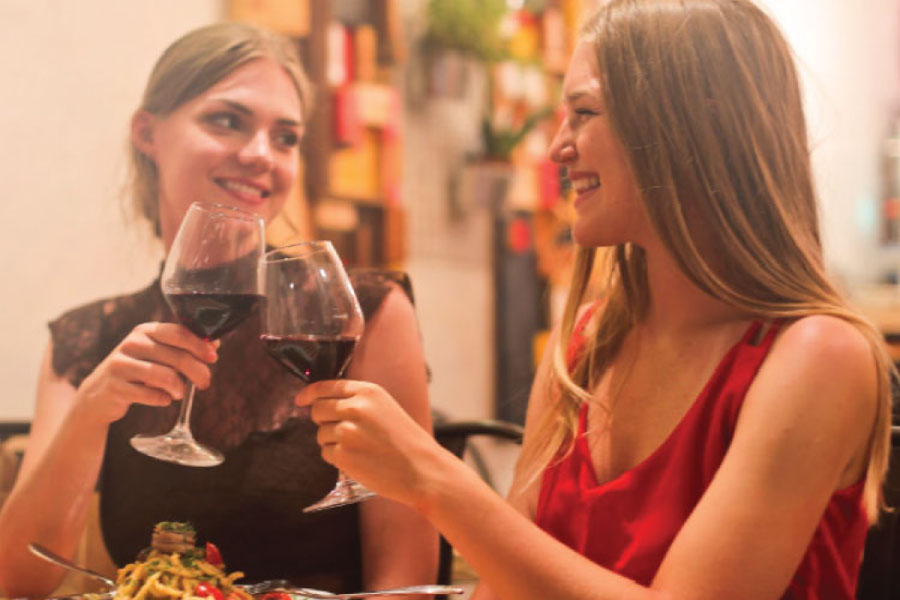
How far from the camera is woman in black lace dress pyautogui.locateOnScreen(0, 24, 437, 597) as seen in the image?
1.07 metres

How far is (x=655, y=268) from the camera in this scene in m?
1.16

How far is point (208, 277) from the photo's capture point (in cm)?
97

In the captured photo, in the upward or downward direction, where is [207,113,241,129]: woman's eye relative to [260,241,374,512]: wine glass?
upward

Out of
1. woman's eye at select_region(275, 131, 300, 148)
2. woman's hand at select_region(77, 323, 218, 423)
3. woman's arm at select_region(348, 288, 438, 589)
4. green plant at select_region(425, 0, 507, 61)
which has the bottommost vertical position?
woman's arm at select_region(348, 288, 438, 589)

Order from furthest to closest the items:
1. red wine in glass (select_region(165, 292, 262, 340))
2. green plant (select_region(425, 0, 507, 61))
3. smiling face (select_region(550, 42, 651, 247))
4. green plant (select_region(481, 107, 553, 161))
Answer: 1. green plant (select_region(481, 107, 553, 161))
2. green plant (select_region(425, 0, 507, 61))
3. smiling face (select_region(550, 42, 651, 247))
4. red wine in glass (select_region(165, 292, 262, 340))

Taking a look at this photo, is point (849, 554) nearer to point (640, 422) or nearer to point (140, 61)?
point (640, 422)

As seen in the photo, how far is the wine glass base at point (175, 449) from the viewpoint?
98cm

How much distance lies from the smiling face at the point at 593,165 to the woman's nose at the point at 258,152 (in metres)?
0.32

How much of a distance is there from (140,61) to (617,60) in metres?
0.55

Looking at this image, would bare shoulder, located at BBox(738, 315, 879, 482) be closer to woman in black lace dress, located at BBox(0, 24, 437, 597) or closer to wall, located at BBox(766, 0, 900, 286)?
woman in black lace dress, located at BBox(0, 24, 437, 597)

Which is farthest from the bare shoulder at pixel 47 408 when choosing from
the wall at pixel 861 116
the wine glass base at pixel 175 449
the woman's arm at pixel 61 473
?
the wall at pixel 861 116

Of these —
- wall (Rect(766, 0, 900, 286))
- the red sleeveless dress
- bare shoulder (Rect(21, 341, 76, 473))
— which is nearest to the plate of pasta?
bare shoulder (Rect(21, 341, 76, 473))

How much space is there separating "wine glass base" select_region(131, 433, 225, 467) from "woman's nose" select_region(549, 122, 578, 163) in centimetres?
47

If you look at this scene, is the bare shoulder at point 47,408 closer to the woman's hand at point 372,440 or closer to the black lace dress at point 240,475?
the black lace dress at point 240,475
